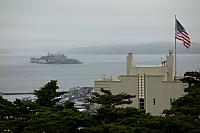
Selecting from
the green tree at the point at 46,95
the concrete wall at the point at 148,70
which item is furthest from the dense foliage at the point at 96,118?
the concrete wall at the point at 148,70

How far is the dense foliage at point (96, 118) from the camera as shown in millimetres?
10211

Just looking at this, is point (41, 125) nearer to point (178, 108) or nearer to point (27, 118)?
point (27, 118)

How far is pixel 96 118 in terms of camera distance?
12.0 m

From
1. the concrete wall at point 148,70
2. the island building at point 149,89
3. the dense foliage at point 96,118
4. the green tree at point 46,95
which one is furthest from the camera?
the concrete wall at point 148,70

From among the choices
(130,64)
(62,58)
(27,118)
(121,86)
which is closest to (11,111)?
(27,118)

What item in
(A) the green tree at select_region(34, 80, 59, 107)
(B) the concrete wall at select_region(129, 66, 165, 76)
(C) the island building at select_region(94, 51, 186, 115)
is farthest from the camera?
(B) the concrete wall at select_region(129, 66, 165, 76)

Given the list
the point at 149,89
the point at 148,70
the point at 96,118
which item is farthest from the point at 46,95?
the point at 148,70

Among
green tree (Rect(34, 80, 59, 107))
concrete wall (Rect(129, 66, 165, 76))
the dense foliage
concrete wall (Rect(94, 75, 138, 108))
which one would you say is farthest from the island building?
green tree (Rect(34, 80, 59, 107))

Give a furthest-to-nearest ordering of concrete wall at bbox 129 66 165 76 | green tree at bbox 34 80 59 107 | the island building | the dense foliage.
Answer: concrete wall at bbox 129 66 165 76
the island building
green tree at bbox 34 80 59 107
the dense foliage

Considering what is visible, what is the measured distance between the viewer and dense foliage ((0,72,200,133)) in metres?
10.2

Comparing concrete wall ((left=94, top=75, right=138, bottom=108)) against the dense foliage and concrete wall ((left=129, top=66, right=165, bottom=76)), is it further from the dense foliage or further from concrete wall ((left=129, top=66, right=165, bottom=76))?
the dense foliage

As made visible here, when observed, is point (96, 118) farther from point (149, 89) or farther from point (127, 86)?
point (149, 89)

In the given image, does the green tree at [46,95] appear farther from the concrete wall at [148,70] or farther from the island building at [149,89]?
the concrete wall at [148,70]

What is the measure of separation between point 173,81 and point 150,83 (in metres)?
1.10
